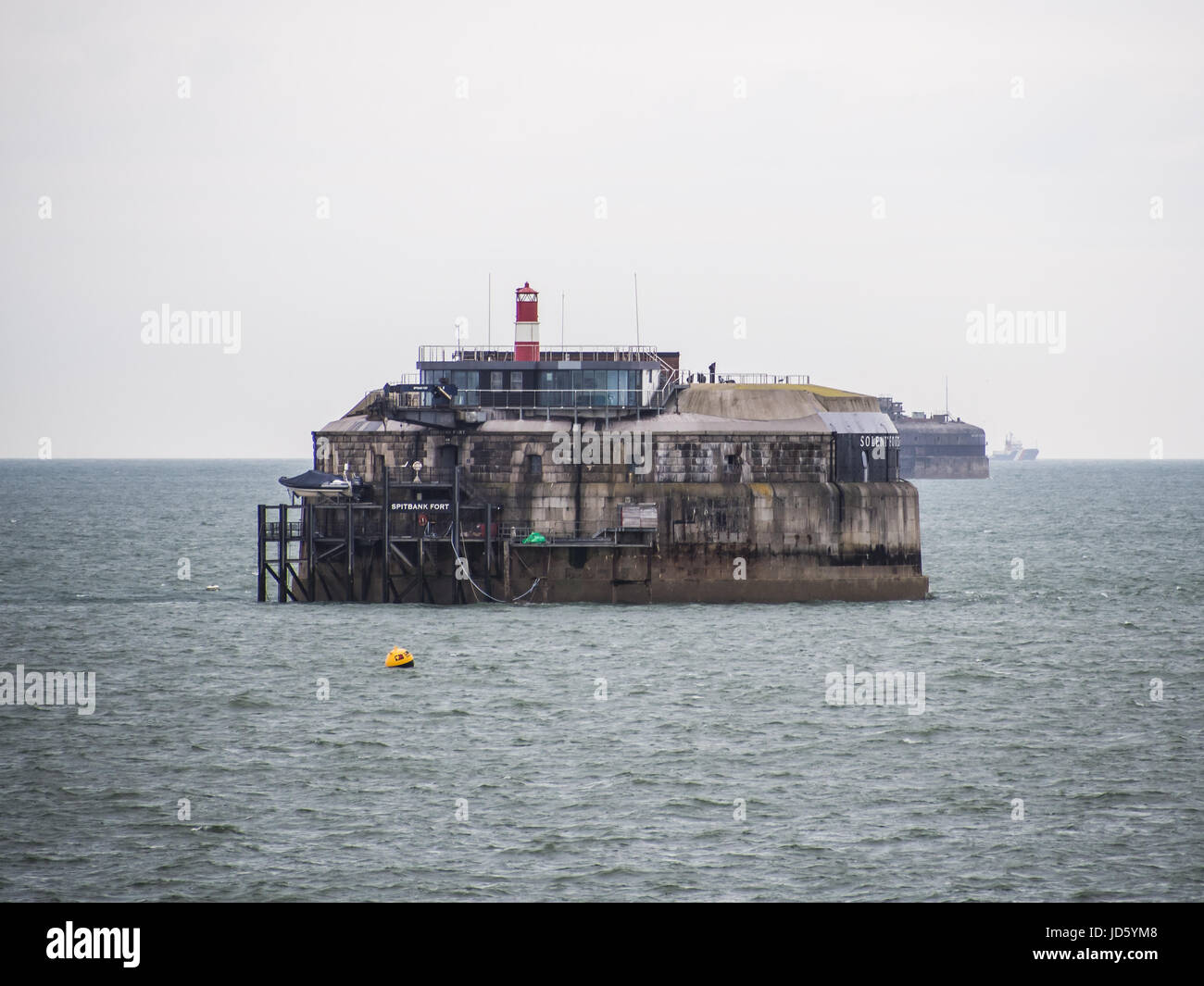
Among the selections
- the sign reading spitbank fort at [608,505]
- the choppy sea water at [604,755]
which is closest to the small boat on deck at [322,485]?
the sign reading spitbank fort at [608,505]

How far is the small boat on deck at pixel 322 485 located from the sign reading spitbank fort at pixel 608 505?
0.09 meters

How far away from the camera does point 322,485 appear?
5912cm

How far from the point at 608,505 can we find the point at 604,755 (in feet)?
78.1

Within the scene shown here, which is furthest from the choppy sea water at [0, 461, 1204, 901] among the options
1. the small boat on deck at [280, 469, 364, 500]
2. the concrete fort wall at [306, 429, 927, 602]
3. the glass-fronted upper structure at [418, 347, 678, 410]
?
the glass-fronted upper structure at [418, 347, 678, 410]

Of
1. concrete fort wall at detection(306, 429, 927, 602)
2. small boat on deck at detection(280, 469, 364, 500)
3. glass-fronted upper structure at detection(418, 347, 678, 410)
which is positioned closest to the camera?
small boat on deck at detection(280, 469, 364, 500)

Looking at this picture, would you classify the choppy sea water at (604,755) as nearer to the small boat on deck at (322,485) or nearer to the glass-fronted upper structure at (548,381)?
the small boat on deck at (322,485)

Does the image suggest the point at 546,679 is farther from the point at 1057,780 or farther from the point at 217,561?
the point at 217,561

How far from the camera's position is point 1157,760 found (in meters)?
36.7

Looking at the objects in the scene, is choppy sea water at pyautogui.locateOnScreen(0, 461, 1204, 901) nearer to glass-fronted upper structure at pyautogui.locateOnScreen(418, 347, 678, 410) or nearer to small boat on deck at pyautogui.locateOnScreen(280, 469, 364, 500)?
small boat on deck at pyautogui.locateOnScreen(280, 469, 364, 500)

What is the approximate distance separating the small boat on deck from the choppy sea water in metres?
4.74

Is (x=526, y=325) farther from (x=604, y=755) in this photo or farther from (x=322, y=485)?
(x=604, y=755)

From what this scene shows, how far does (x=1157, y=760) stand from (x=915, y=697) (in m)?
9.17

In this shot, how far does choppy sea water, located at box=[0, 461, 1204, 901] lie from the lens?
27.9 meters
